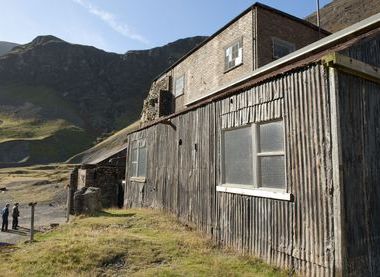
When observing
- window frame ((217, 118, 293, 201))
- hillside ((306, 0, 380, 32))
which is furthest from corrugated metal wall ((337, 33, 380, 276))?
hillside ((306, 0, 380, 32))

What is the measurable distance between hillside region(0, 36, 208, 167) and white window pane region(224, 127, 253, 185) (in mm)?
86922

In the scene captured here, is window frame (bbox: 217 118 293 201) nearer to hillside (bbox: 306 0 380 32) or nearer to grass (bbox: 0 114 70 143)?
hillside (bbox: 306 0 380 32)

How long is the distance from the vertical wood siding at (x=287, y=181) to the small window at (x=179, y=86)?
12.8 meters

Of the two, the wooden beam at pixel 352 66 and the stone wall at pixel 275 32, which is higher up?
the stone wall at pixel 275 32

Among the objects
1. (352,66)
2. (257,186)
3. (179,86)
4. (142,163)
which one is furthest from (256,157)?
(179,86)

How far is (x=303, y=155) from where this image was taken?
6270 mm

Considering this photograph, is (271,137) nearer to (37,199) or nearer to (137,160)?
(137,160)

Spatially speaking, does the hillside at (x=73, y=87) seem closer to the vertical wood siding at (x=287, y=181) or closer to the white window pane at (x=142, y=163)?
the white window pane at (x=142, y=163)

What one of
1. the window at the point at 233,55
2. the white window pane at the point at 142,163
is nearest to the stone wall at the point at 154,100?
the window at the point at 233,55

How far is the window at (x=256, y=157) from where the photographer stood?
6.98 meters

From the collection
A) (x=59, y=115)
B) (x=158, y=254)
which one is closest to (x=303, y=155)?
(x=158, y=254)

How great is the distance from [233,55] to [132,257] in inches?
498

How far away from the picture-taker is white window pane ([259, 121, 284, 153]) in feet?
22.8

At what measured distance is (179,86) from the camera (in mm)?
24172
